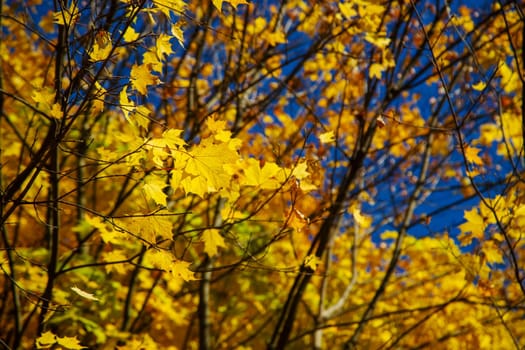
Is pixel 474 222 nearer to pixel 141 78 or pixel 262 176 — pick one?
pixel 262 176

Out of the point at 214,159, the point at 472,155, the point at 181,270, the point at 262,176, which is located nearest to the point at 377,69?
the point at 472,155

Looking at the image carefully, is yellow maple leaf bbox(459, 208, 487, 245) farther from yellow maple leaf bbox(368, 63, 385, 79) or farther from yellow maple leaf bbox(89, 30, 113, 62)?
yellow maple leaf bbox(89, 30, 113, 62)

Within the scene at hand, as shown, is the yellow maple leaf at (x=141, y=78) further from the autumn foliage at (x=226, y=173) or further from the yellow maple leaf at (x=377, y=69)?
the yellow maple leaf at (x=377, y=69)

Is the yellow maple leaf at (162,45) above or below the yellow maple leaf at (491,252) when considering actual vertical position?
above

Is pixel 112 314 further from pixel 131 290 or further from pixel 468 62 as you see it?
pixel 468 62

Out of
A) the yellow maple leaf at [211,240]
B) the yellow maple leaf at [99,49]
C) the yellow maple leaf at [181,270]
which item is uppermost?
the yellow maple leaf at [99,49]

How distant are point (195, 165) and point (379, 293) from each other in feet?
7.42

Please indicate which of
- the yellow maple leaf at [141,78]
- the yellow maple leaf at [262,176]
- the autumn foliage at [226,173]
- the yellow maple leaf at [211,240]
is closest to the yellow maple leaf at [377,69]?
the autumn foliage at [226,173]

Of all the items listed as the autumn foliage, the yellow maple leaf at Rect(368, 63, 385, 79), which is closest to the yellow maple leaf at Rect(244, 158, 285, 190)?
the autumn foliage

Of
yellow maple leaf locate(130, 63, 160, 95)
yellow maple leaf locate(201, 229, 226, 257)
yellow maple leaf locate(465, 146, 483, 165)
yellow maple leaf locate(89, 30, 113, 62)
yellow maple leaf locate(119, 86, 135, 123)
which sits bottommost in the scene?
yellow maple leaf locate(201, 229, 226, 257)

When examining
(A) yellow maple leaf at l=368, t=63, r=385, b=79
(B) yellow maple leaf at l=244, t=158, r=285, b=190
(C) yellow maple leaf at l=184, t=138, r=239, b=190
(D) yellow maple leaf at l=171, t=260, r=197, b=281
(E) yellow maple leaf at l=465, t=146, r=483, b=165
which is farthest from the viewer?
(A) yellow maple leaf at l=368, t=63, r=385, b=79

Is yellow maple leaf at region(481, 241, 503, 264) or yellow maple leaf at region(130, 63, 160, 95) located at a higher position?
yellow maple leaf at region(130, 63, 160, 95)

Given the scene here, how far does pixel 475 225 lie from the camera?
7.86ft

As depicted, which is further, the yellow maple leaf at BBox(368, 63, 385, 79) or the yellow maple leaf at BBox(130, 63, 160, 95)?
the yellow maple leaf at BBox(368, 63, 385, 79)
